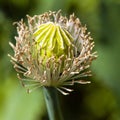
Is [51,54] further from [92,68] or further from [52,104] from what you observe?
[92,68]

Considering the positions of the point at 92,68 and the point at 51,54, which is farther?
the point at 92,68

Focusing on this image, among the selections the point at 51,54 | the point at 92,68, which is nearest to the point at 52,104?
the point at 51,54

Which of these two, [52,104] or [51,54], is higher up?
[51,54]

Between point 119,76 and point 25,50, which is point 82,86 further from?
point 25,50

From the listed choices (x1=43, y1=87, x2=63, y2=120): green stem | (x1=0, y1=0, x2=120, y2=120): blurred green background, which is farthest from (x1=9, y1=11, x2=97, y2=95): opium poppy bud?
(x1=0, y1=0, x2=120, y2=120): blurred green background

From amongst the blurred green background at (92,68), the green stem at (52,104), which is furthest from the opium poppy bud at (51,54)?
the blurred green background at (92,68)

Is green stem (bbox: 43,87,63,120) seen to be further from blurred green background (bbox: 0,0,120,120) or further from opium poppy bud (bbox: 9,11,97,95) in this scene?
blurred green background (bbox: 0,0,120,120)
